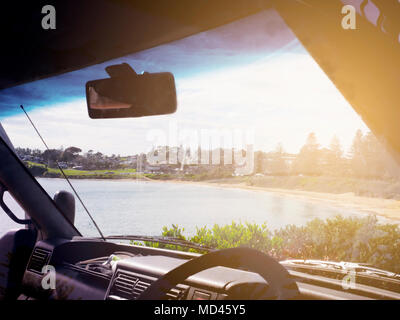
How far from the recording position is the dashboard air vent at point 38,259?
11.9 feet

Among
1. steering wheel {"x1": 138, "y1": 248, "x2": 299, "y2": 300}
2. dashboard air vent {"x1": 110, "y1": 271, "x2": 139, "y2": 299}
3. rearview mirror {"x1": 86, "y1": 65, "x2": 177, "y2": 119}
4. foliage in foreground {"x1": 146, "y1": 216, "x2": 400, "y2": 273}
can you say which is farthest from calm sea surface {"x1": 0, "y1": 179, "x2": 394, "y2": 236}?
steering wheel {"x1": 138, "y1": 248, "x2": 299, "y2": 300}

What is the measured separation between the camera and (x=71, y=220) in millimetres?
3994

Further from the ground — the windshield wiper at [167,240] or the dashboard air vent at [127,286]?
the windshield wiper at [167,240]

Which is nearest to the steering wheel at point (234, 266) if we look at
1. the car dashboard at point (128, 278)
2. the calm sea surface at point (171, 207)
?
the car dashboard at point (128, 278)

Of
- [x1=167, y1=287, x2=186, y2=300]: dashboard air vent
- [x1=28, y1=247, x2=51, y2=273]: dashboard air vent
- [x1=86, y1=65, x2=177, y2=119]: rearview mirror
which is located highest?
[x1=86, y1=65, x2=177, y2=119]: rearview mirror

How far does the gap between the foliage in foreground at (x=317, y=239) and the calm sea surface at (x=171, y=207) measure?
162 mm

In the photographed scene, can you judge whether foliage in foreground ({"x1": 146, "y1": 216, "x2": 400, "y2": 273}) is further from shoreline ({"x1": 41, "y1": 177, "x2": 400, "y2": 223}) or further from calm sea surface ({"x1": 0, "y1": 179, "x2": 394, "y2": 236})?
shoreline ({"x1": 41, "y1": 177, "x2": 400, "y2": 223})

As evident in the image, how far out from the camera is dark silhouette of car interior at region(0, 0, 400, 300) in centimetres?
217

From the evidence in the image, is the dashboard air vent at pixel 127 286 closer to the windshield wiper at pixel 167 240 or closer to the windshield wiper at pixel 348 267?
the windshield wiper at pixel 167 240

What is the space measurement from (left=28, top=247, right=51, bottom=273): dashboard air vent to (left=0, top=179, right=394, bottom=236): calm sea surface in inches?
16.4

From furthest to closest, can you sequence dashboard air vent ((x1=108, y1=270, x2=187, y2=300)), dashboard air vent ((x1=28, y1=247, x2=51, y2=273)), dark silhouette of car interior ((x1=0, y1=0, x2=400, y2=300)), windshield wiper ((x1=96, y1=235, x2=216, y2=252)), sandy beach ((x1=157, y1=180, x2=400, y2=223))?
sandy beach ((x1=157, y1=180, x2=400, y2=223)) → dashboard air vent ((x1=28, y1=247, x2=51, y2=273)) → windshield wiper ((x1=96, y1=235, x2=216, y2=252)) → dashboard air vent ((x1=108, y1=270, x2=187, y2=300)) → dark silhouette of car interior ((x1=0, y1=0, x2=400, y2=300))

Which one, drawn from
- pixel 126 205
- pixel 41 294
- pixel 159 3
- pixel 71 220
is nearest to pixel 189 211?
pixel 126 205

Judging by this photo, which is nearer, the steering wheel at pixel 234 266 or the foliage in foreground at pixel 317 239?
the steering wheel at pixel 234 266
